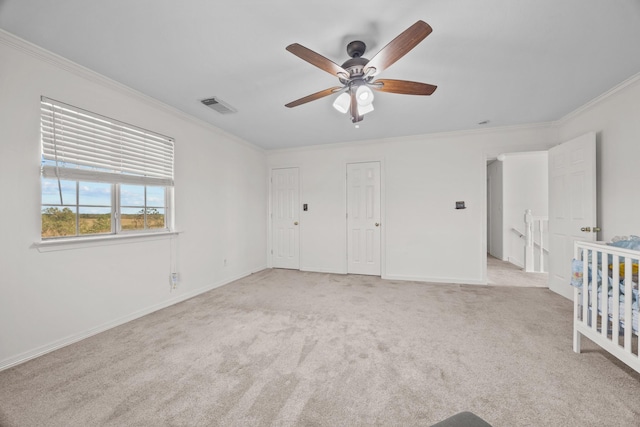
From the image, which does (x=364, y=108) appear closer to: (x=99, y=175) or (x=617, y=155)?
(x=99, y=175)

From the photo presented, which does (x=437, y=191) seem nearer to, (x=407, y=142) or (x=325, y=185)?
(x=407, y=142)

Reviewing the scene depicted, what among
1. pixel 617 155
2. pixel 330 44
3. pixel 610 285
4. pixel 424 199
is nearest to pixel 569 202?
pixel 617 155

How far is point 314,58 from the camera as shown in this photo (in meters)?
1.63

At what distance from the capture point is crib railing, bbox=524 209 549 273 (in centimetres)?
472

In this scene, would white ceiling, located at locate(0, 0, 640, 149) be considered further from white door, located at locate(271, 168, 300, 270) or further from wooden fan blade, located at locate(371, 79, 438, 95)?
white door, located at locate(271, 168, 300, 270)

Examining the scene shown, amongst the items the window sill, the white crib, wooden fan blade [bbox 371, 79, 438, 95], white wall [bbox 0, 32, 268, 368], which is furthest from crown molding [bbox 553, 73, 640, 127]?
the window sill

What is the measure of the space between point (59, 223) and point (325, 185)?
353 cm

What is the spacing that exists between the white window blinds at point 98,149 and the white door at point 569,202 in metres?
4.88

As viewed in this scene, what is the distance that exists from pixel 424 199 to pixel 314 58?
3207mm

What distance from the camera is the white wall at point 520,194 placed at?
532 cm

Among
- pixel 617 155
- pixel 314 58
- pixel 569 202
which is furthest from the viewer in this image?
pixel 569 202

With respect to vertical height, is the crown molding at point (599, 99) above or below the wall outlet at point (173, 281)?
above

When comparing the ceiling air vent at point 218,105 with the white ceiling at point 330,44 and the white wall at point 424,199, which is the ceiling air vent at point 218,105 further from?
the white wall at point 424,199

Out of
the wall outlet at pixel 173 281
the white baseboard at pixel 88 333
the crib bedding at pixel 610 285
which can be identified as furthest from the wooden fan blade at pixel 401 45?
the white baseboard at pixel 88 333
